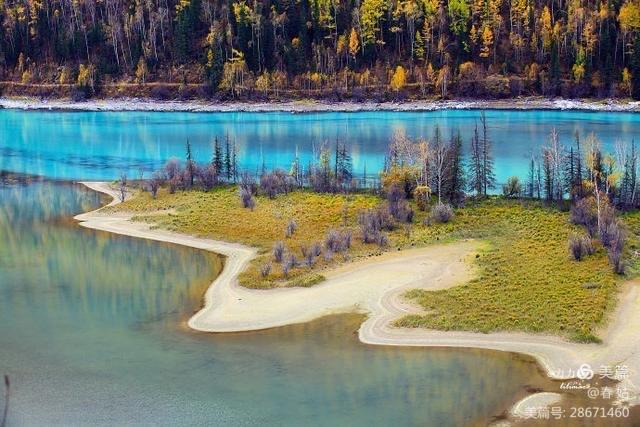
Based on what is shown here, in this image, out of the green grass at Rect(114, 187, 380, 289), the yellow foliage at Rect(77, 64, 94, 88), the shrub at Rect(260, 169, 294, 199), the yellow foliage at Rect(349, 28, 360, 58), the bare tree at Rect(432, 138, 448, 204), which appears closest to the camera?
the green grass at Rect(114, 187, 380, 289)

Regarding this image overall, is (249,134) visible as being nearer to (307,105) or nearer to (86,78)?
(307,105)

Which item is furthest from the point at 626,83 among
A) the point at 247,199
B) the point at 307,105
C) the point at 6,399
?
the point at 6,399

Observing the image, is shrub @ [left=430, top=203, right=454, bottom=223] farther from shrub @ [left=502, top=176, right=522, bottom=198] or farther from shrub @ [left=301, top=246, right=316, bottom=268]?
shrub @ [left=301, top=246, right=316, bottom=268]

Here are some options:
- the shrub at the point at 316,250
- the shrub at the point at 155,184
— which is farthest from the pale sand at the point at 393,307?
the shrub at the point at 155,184

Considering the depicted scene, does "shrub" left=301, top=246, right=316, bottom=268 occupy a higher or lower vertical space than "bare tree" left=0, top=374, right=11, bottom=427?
higher

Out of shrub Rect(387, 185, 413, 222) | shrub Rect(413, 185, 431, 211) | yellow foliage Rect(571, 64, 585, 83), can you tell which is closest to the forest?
yellow foliage Rect(571, 64, 585, 83)

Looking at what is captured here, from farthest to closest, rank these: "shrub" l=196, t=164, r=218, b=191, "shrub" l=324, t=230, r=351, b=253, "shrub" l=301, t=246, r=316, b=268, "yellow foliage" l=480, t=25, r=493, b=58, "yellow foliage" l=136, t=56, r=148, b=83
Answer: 1. "yellow foliage" l=136, t=56, r=148, b=83
2. "yellow foliage" l=480, t=25, r=493, b=58
3. "shrub" l=196, t=164, r=218, b=191
4. "shrub" l=324, t=230, r=351, b=253
5. "shrub" l=301, t=246, r=316, b=268

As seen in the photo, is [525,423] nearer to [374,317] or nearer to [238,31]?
[374,317]
